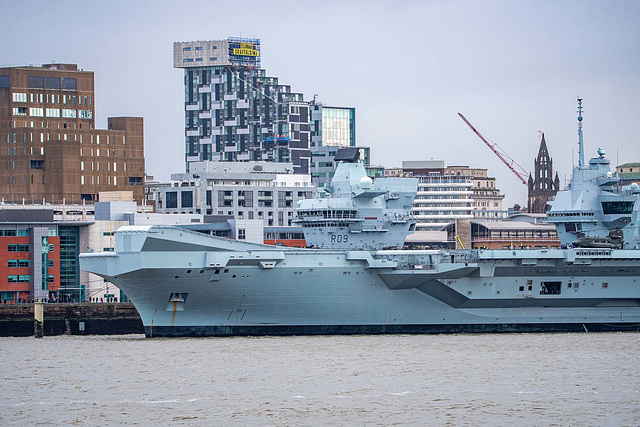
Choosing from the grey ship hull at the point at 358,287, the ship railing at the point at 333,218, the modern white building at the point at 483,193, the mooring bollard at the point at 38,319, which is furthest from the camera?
the modern white building at the point at 483,193

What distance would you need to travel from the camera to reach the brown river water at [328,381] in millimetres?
28406

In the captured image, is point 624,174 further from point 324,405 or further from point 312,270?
point 324,405

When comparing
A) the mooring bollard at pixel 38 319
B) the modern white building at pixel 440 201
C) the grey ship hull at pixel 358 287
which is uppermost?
the modern white building at pixel 440 201

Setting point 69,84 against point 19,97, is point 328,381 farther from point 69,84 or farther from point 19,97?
point 69,84

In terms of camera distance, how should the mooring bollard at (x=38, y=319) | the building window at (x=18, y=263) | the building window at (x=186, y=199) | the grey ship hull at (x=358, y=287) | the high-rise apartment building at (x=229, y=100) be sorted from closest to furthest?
the grey ship hull at (x=358, y=287) < the mooring bollard at (x=38, y=319) < the building window at (x=18, y=263) < the building window at (x=186, y=199) < the high-rise apartment building at (x=229, y=100)

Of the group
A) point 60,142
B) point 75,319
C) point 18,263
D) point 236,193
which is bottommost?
point 75,319

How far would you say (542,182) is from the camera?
124 meters

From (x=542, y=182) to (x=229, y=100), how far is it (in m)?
38.2

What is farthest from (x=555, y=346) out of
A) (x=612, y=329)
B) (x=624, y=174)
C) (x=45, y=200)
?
(x=624, y=174)

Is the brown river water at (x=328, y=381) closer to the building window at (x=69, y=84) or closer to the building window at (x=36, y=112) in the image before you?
the building window at (x=36, y=112)

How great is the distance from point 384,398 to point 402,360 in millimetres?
6177

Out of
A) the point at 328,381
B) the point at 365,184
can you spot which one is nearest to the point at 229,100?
the point at 365,184

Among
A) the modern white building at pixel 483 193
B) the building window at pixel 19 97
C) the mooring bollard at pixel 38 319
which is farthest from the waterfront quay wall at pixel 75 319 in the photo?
the modern white building at pixel 483 193

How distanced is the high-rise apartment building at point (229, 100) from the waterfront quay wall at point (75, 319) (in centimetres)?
5089
